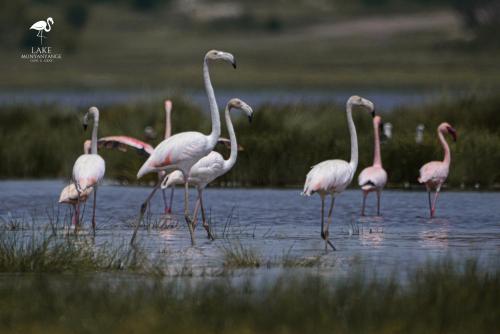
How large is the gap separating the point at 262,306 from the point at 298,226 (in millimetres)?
7108

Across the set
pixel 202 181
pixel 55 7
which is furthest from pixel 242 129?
pixel 55 7

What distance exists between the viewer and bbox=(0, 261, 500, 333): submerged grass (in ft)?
28.5

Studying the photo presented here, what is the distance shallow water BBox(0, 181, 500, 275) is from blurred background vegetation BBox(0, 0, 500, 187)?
0.81 m

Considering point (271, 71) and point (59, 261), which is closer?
point (59, 261)

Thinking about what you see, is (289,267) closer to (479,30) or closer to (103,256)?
(103,256)

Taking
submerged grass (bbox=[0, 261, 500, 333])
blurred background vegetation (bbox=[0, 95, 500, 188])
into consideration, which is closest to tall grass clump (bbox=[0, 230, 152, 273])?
submerged grass (bbox=[0, 261, 500, 333])

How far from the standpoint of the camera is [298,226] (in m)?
16.2

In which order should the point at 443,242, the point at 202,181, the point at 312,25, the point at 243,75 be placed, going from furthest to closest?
the point at 312,25 → the point at 243,75 → the point at 202,181 → the point at 443,242

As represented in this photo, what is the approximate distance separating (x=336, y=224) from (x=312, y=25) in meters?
76.6

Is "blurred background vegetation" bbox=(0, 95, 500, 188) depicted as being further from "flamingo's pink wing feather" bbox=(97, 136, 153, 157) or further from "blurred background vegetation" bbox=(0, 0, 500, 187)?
"flamingo's pink wing feather" bbox=(97, 136, 153, 157)

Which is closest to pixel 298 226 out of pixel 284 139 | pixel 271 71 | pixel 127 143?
pixel 127 143

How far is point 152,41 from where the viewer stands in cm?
8756

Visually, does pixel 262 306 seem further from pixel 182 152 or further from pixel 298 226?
pixel 298 226

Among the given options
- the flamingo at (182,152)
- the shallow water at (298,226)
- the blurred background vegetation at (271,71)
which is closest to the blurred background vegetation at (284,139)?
the blurred background vegetation at (271,71)
